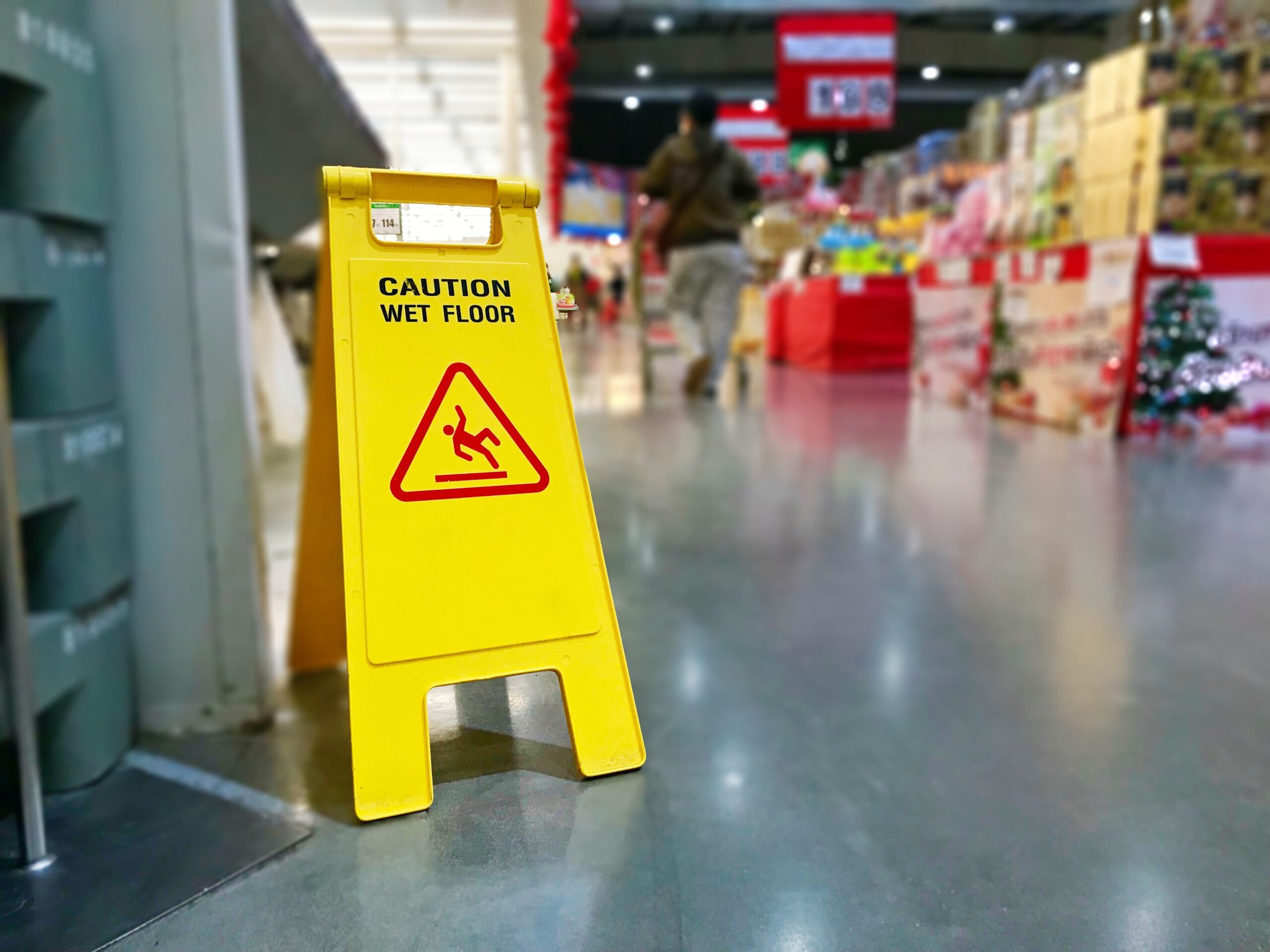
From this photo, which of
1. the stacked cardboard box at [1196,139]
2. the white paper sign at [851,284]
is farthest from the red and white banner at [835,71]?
the stacked cardboard box at [1196,139]

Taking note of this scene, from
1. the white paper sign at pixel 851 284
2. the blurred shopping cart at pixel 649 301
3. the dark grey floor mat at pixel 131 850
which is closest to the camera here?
the dark grey floor mat at pixel 131 850

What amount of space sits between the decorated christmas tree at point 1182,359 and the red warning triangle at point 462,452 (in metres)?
4.02

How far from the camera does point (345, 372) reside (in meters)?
0.51

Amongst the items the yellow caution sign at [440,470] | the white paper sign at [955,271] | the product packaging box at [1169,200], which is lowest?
the yellow caution sign at [440,470]

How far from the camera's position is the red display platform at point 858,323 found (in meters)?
7.39

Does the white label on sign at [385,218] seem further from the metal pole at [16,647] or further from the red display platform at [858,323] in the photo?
the red display platform at [858,323]

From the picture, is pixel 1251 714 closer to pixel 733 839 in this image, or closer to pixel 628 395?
pixel 733 839

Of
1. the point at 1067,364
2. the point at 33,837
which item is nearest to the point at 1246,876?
the point at 33,837

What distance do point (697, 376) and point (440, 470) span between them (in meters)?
4.71

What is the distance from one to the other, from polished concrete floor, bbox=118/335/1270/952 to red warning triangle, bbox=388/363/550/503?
0.10m

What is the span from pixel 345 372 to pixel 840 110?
8400 mm

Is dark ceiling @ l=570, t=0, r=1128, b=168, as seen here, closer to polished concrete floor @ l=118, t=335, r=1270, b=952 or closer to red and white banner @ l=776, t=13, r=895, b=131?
red and white banner @ l=776, t=13, r=895, b=131

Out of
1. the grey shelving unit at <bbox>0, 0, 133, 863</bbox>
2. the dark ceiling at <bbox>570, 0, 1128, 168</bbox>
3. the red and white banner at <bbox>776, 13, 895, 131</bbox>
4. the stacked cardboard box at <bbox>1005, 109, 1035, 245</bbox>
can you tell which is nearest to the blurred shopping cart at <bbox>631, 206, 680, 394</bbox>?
the stacked cardboard box at <bbox>1005, 109, 1035, 245</bbox>

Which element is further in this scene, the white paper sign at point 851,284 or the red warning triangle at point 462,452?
the white paper sign at point 851,284
